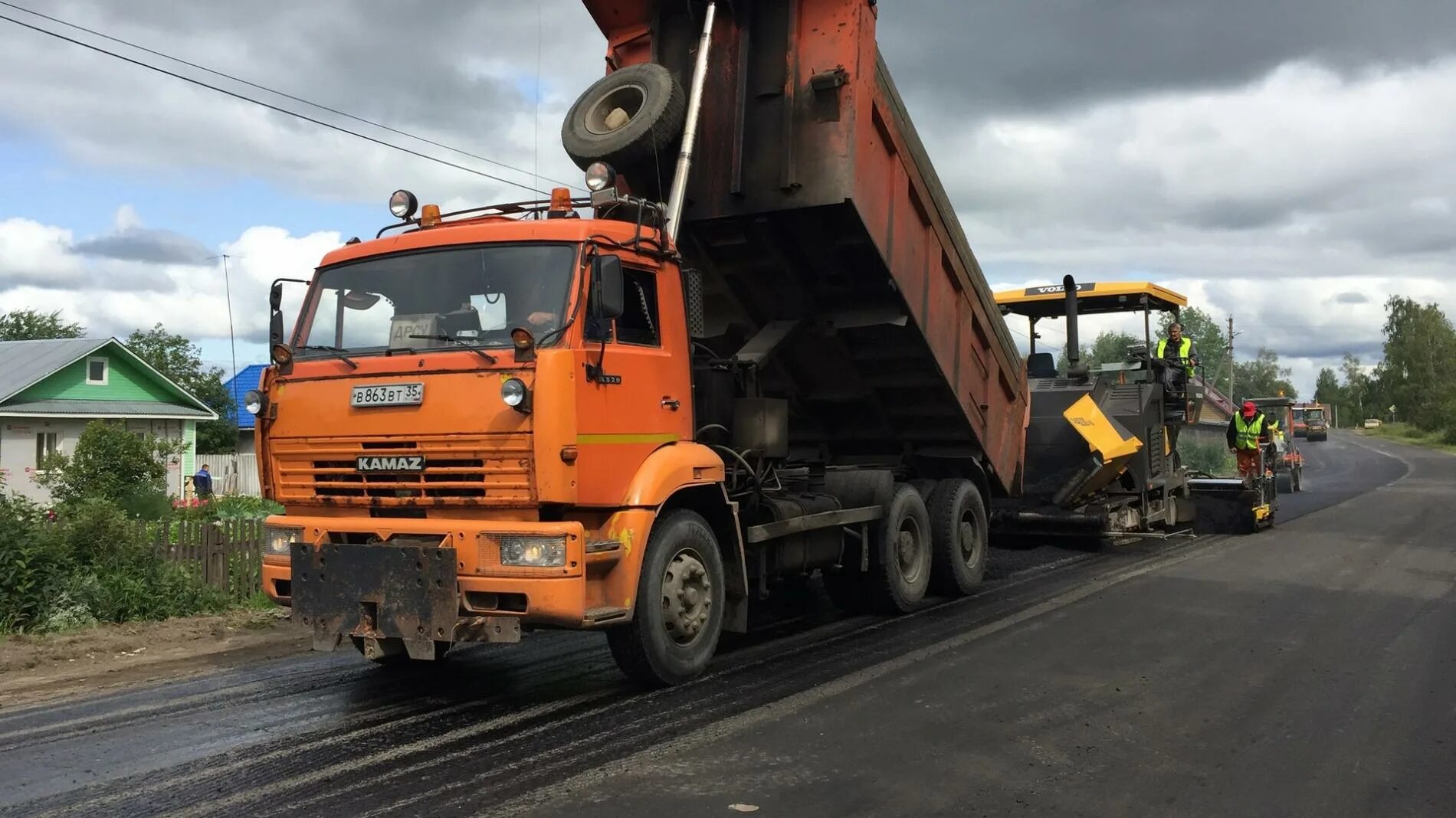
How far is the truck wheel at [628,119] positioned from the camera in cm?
728

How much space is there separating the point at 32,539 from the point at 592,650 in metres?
4.67

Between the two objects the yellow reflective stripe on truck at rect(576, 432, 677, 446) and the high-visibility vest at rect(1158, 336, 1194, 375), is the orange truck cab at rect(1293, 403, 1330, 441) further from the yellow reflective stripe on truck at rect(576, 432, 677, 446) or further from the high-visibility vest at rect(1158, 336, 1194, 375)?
the yellow reflective stripe on truck at rect(576, 432, 677, 446)

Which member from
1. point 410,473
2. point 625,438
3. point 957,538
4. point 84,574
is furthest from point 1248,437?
point 84,574

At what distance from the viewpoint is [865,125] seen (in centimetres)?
755

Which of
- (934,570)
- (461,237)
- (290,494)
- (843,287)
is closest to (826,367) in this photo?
(843,287)

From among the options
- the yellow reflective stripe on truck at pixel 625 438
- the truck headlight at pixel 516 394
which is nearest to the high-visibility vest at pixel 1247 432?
the yellow reflective stripe on truck at pixel 625 438

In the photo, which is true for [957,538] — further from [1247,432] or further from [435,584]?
[1247,432]

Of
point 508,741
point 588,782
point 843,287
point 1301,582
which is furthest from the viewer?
point 1301,582

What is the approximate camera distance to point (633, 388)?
604 centimetres

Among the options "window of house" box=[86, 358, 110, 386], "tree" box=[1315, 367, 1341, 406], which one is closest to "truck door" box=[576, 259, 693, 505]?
"window of house" box=[86, 358, 110, 386]

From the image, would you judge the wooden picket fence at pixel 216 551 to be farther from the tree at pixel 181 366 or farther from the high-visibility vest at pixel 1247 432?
the tree at pixel 181 366

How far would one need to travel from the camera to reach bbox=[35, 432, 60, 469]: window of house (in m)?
26.0

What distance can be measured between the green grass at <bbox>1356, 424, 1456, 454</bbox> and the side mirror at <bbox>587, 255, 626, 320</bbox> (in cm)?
5982

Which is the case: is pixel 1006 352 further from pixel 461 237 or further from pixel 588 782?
pixel 588 782
